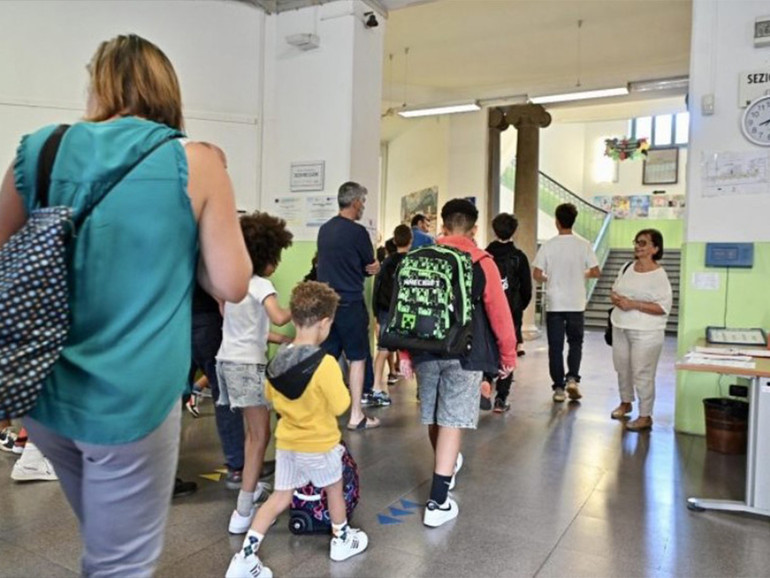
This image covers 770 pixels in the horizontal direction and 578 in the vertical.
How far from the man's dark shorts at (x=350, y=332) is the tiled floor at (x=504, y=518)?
1.76ft

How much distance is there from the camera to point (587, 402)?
16.0 ft

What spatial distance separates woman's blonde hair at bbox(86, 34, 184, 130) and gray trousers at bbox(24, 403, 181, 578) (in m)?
0.56

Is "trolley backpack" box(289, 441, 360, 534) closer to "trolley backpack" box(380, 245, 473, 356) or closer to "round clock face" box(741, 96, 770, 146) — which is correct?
"trolley backpack" box(380, 245, 473, 356)

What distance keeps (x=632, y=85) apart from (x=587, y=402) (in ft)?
13.9

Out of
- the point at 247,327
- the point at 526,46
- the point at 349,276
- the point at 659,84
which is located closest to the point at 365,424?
the point at 349,276

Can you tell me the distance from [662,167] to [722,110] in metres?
14.4

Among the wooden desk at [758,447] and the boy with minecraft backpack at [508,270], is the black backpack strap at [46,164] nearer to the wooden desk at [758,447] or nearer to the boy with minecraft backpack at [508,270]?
the wooden desk at [758,447]

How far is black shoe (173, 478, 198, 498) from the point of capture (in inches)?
110

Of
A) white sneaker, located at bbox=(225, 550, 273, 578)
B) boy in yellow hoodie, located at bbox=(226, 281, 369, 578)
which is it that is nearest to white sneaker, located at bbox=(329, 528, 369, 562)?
boy in yellow hoodie, located at bbox=(226, 281, 369, 578)

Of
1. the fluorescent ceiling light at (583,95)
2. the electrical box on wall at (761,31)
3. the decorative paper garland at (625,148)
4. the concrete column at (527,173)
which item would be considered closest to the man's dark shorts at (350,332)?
the electrical box on wall at (761,31)

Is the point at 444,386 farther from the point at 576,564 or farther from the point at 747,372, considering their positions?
the point at 747,372

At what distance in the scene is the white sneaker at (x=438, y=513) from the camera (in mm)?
2500

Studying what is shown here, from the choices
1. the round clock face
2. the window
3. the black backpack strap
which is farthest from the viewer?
the window

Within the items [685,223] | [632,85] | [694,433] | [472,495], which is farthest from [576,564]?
[632,85]
